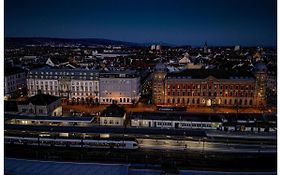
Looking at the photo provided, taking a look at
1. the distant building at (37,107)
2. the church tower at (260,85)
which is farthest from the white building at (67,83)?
the church tower at (260,85)

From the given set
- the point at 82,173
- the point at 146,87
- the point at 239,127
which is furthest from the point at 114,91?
the point at 82,173

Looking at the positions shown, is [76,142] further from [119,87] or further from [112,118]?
[119,87]

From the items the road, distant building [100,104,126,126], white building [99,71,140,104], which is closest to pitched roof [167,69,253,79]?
white building [99,71,140,104]

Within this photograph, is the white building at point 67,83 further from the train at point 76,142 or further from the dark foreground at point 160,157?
the dark foreground at point 160,157

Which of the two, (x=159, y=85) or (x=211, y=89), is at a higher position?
(x=159, y=85)

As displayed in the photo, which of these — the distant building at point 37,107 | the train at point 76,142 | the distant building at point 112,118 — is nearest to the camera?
the train at point 76,142

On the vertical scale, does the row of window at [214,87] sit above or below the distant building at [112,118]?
above

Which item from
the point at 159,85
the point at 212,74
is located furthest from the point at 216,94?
the point at 159,85
